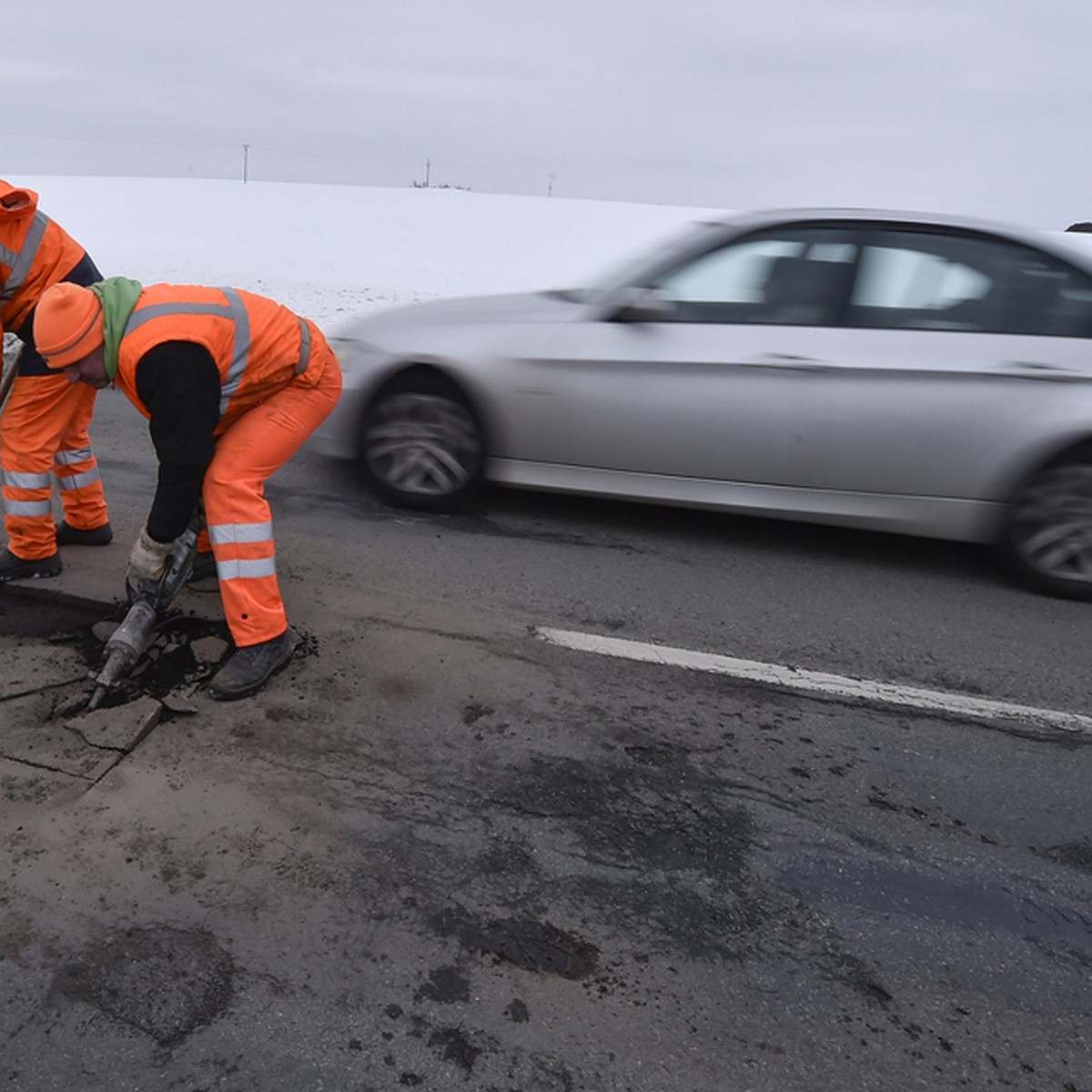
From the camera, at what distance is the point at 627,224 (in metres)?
29.6

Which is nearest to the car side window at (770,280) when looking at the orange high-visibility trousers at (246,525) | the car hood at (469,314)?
the car hood at (469,314)

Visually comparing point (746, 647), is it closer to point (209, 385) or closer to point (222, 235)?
point (209, 385)

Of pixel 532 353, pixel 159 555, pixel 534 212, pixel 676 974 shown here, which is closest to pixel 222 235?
pixel 534 212

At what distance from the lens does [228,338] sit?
3.11m

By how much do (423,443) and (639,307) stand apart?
1349mm

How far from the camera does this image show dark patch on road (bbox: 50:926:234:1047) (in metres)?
1.98

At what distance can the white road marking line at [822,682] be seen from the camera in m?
3.42

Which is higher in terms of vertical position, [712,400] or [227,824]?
[712,400]

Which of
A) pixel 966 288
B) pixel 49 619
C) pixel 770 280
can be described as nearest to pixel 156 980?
pixel 49 619

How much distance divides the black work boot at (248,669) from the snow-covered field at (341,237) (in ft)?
27.1

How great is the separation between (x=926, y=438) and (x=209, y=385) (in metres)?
3.24

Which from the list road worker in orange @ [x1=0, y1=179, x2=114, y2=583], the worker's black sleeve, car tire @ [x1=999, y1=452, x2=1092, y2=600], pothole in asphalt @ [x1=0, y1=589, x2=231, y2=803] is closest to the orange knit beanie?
the worker's black sleeve

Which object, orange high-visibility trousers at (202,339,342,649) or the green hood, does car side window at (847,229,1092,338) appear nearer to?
orange high-visibility trousers at (202,339,342,649)

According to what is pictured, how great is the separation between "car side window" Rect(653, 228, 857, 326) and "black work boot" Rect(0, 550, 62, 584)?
3.10 metres
